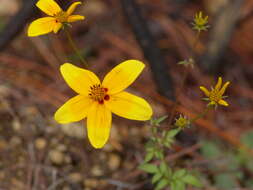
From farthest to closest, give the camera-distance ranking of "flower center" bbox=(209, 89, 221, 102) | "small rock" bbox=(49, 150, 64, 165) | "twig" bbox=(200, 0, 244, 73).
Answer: "twig" bbox=(200, 0, 244, 73) < "small rock" bbox=(49, 150, 64, 165) < "flower center" bbox=(209, 89, 221, 102)

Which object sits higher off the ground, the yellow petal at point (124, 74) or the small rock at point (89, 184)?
the yellow petal at point (124, 74)

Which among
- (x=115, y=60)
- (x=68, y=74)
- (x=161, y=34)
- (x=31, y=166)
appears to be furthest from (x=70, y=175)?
(x=161, y=34)

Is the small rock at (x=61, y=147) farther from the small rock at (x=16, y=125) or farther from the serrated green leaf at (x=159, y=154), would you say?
the serrated green leaf at (x=159, y=154)

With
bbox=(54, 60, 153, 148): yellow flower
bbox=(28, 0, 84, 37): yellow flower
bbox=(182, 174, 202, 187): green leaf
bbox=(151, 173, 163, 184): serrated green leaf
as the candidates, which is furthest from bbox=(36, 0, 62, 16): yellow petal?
bbox=(182, 174, 202, 187): green leaf

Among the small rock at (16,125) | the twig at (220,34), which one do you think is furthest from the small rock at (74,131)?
the twig at (220,34)

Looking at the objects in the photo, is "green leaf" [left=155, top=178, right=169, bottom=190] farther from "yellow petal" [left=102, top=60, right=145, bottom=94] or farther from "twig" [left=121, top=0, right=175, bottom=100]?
"twig" [left=121, top=0, right=175, bottom=100]

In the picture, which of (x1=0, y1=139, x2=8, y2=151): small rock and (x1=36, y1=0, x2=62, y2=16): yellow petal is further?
(x1=0, y1=139, x2=8, y2=151): small rock

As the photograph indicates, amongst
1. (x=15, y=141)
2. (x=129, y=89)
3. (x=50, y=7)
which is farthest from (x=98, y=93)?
(x=129, y=89)
